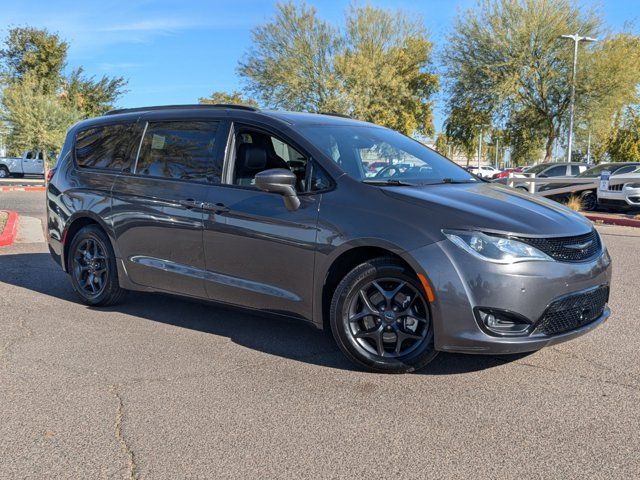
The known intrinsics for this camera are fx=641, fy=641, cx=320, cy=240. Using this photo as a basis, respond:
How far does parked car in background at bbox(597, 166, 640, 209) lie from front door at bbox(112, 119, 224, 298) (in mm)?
14055

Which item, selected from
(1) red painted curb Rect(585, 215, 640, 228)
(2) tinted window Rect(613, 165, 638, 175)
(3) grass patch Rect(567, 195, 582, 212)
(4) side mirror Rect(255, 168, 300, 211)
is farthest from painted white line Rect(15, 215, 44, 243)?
(2) tinted window Rect(613, 165, 638, 175)

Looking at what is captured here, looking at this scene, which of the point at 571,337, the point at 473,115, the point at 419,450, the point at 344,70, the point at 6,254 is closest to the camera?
the point at 419,450

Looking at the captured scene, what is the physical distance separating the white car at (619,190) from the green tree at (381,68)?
21801 millimetres

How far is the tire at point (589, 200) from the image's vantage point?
58.5 ft

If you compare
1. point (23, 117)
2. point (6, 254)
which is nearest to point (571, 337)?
point (6, 254)

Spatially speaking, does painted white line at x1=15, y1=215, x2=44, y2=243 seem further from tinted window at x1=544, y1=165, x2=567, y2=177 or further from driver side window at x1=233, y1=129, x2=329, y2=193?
tinted window at x1=544, y1=165, x2=567, y2=177

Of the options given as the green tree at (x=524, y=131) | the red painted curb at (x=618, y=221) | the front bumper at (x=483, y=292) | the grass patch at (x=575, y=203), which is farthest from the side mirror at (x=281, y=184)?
the green tree at (x=524, y=131)

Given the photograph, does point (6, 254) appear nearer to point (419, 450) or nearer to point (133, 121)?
point (133, 121)

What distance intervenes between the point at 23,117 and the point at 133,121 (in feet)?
92.4

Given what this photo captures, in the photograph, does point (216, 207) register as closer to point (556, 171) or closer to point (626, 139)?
point (556, 171)

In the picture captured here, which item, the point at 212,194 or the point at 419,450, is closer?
the point at 419,450

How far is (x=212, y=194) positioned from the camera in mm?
4840

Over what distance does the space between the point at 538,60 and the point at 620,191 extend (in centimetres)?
1574

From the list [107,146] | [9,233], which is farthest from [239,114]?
[9,233]
